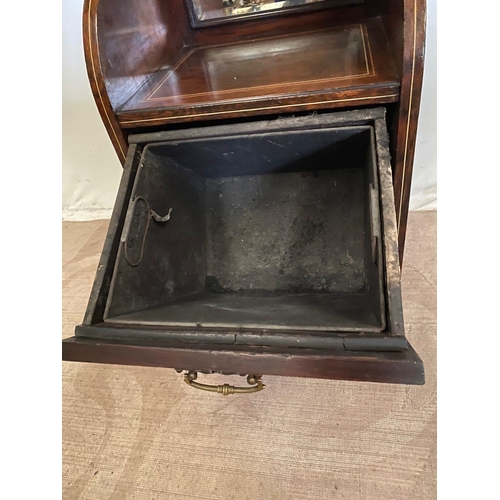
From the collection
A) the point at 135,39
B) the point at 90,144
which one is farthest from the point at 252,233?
the point at 90,144

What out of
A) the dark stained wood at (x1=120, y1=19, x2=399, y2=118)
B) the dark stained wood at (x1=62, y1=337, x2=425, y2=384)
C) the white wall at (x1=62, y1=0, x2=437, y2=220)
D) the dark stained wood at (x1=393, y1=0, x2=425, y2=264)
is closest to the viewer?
the dark stained wood at (x1=62, y1=337, x2=425, y2=384)

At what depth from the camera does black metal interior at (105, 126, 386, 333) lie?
29.5 inches

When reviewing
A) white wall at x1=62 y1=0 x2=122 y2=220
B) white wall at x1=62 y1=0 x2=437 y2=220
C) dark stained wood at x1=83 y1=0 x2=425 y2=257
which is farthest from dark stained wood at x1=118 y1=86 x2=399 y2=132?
white wall at x1=62 y1=0 x2=122 y2=220

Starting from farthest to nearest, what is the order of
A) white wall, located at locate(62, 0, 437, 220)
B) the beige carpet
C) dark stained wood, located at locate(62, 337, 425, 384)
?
white wall, located at locate(62, 0, 437, 220) < the beige carpet < dark stained wood, located at locate(62, 337, 425, 384)

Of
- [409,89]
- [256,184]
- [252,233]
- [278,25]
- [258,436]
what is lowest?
[258,436]

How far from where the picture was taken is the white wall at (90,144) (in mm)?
1371

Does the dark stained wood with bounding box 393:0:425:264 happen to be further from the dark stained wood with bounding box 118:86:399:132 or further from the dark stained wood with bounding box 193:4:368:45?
the dark stained wood with bounding box 193:4:368:45

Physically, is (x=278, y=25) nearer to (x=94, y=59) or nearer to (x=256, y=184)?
(x=256, y=184)

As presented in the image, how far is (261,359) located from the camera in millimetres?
543

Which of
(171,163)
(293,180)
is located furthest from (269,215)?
(171,163)

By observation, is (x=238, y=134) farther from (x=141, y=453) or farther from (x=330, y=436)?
(x=141, y=453)

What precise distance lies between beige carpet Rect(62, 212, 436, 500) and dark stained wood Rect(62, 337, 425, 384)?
660mm

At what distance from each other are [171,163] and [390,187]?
0.53m

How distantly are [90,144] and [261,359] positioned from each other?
57.9 inches
